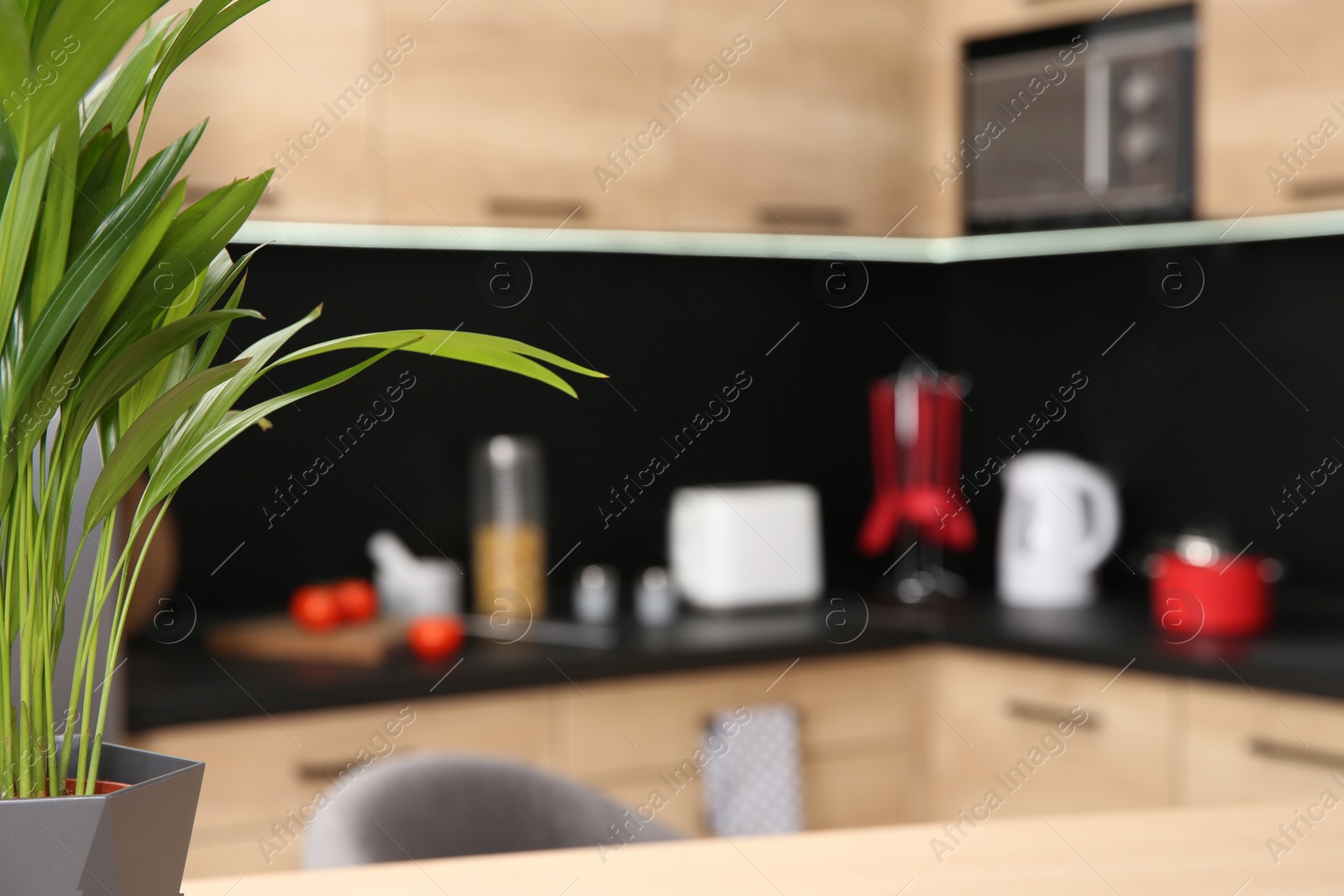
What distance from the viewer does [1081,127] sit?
8.17ft

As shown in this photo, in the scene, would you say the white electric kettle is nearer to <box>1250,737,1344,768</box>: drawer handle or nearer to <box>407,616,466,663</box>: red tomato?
<box>1250,737,1344,768</box>: drawer handle

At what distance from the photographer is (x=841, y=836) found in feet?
3.57

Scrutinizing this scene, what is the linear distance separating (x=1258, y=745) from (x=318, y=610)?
144 centimetres

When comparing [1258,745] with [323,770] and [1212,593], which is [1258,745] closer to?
[1212,593]

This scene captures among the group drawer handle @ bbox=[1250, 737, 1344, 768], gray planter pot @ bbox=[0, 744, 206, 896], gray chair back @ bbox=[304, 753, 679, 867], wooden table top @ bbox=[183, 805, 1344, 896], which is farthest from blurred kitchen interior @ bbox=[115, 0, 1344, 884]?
gray planter pot @ bbox=[0, 744, 206, 896]

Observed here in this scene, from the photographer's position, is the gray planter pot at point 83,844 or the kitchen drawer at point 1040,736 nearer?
the gray planter pot at point 83,844

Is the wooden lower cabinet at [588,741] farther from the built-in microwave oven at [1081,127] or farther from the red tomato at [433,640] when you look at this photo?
the built-in microwave oven at [1081,127]

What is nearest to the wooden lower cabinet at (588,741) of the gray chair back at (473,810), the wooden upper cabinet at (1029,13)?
the gray chair back at (473,810)

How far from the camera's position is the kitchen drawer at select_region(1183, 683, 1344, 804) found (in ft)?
6.43

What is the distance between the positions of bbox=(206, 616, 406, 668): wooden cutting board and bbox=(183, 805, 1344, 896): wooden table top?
3.66 ft

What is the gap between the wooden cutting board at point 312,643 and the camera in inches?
83.0

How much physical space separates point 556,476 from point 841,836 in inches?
67.0

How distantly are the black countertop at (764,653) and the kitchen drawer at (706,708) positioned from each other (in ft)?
0.10

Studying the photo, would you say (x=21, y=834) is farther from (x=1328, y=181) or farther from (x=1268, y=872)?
(x=1328, y=181)
